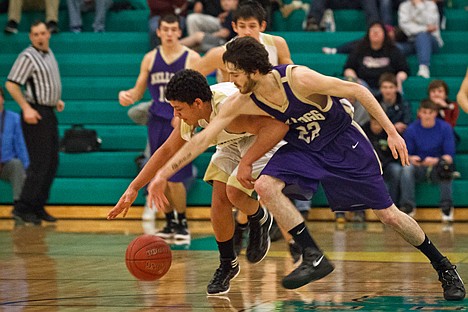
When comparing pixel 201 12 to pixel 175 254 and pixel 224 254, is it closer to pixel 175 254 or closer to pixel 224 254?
pixel 175 254

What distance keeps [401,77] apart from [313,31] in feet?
5.97

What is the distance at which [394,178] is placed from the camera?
35.3 feet

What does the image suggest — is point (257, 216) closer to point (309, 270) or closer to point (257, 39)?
point (309, 270)

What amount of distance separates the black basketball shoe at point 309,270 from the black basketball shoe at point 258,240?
1007 millimetres

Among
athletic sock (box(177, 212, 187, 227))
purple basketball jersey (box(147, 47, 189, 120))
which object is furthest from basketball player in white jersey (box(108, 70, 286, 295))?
purple basketball jersey (box(147, 47, 189, 120))

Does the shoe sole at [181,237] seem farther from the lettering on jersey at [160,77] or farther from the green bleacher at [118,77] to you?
the green bleacher at [118,77]

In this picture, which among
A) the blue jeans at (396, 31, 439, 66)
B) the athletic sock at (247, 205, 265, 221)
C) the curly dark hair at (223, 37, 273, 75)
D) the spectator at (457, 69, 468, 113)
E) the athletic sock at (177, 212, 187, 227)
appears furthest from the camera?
the blue jeans at (396, 31, 439, 66)

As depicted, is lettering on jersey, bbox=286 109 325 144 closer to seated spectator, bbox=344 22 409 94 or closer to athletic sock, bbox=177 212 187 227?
athletic sock, bbox=177 212 187 227

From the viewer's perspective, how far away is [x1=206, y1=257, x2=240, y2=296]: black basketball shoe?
Result: 5645mm

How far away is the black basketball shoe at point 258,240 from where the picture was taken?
6.32 m

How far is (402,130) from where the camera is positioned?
11070 millimetres

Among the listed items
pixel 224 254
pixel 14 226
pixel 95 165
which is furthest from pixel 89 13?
pixel 224 254

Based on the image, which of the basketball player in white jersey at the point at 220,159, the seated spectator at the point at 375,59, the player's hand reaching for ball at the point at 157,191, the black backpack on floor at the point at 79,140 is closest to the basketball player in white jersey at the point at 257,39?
the basketball player in white jersey at the point at 220,159

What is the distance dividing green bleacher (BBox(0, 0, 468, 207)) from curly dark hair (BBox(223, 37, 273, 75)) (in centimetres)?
597
